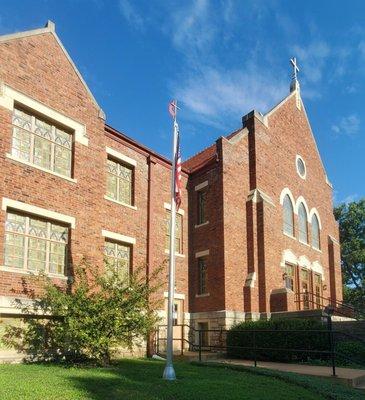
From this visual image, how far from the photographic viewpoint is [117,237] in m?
17.6

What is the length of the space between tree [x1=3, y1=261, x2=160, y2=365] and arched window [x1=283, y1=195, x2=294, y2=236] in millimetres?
11625

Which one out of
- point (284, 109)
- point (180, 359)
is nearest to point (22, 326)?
point (180, 359)

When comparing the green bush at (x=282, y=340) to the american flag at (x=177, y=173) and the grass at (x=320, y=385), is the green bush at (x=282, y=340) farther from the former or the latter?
the american flag at (x=177, y=173)

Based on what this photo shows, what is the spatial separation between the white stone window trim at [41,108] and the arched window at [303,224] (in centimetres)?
1347

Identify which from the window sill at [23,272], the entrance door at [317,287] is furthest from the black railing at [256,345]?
the entrance door at [317,287]

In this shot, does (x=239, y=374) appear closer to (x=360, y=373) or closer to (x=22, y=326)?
(x=360, y=373)

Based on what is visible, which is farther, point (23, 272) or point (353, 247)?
point (353, 247)

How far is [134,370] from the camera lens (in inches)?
481

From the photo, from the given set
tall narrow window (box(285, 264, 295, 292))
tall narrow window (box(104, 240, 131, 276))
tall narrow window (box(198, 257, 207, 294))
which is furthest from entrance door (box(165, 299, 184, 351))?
tall narrow window (box(285, 264, 295, 292))

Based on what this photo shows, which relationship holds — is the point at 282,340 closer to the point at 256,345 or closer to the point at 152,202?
the point at 256,345

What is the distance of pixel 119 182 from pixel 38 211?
457 cm

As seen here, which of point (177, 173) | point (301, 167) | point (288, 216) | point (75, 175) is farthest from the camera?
point (301, 167)

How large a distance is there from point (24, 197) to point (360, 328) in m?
12.0

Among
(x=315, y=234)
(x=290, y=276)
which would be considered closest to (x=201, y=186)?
(x=290, y=276)
